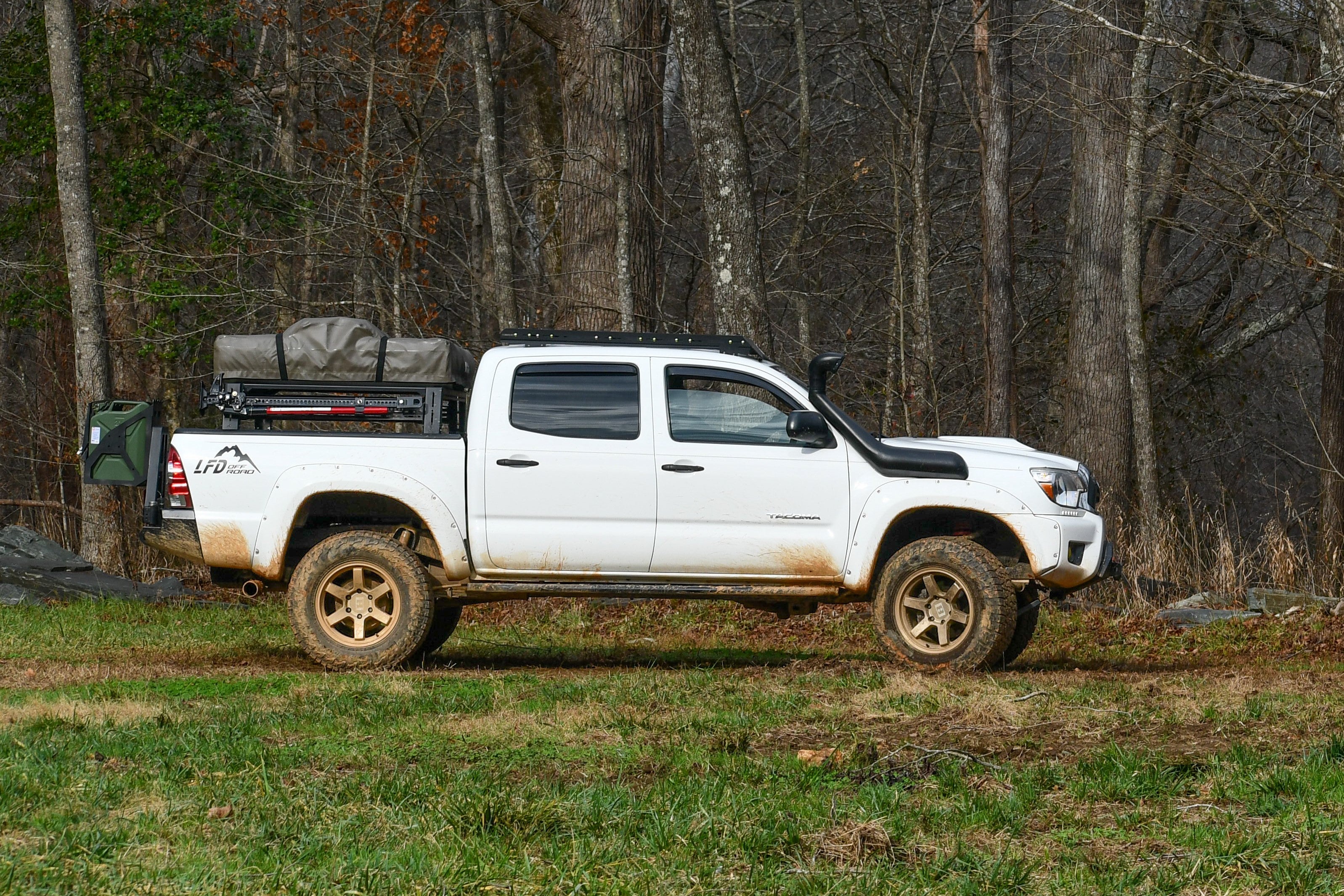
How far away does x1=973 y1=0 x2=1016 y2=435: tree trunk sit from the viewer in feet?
56.9

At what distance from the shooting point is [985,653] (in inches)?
345

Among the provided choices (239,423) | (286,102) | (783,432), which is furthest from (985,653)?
(286,102)

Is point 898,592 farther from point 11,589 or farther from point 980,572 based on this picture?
point 11,589

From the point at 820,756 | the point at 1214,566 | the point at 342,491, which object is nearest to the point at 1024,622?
the point at 820,756

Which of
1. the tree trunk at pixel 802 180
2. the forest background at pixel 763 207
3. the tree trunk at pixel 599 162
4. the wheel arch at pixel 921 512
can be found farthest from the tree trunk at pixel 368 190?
the wheel arch at pixel 921 512

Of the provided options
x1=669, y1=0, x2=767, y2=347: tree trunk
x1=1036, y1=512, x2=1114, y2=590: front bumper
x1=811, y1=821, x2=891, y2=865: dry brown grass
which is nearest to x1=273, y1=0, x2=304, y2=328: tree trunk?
x1=669, y1=0, x2=767, y2=347: tree trunk

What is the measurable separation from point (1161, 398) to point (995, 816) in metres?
Answer: 19.2

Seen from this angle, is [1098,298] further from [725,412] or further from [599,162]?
[725,412]

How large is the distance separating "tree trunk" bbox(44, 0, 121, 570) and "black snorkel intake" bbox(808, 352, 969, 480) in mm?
9886

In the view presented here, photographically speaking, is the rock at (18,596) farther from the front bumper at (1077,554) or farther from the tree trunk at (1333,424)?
the tree trunk at (1333,424)

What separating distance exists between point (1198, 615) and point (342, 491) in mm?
7563

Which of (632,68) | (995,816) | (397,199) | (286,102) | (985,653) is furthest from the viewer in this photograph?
(397,199)

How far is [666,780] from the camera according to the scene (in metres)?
5.45

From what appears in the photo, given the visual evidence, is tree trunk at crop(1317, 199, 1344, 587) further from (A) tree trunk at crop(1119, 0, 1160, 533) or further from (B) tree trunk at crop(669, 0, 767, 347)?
(B) tree trunk at crop(669, 0, 767, 347)
